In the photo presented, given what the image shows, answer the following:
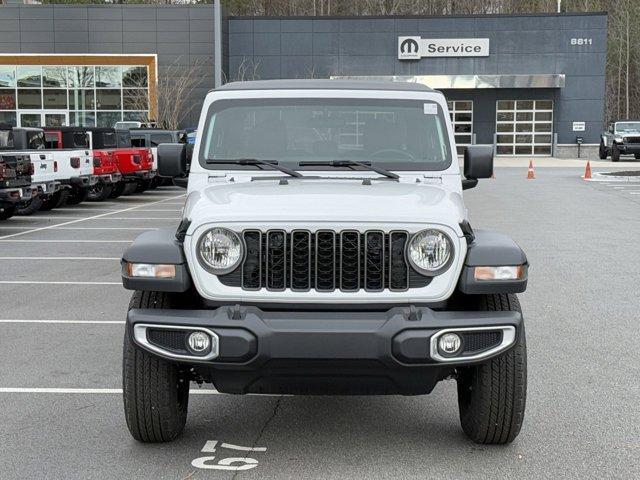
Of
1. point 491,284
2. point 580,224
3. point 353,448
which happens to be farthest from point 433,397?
point 580,224

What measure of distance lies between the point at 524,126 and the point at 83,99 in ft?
77.4

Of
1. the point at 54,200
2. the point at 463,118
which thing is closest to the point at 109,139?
the point at 54,200

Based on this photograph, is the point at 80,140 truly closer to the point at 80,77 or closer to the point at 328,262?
the point at 328,262

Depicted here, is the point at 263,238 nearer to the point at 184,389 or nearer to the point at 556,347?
the point at 184,389

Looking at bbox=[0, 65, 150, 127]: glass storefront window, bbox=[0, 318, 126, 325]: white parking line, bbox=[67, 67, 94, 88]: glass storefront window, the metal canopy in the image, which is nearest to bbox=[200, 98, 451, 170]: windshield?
bbox=[0, 318, 126, 325]: white parking line

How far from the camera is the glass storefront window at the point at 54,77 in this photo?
167 feet

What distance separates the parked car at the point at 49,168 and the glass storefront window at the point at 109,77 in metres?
29.2

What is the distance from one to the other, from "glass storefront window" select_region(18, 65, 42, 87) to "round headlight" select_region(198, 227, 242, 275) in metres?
49.0

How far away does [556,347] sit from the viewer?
7.70 m

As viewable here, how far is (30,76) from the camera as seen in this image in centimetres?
5116

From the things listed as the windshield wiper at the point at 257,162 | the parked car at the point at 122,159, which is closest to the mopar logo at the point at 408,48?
the parked car at the point at 122,159


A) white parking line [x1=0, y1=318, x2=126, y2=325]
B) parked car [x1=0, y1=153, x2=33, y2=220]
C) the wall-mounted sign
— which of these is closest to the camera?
white parking line [x1=0, y1=318, x2=126, y2=325]

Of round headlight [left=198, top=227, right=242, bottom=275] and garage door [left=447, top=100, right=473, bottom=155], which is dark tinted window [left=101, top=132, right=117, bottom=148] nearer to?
round headlight [left=198, top=227, right=242, bottom=275]

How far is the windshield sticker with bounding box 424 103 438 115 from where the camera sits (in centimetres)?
636
